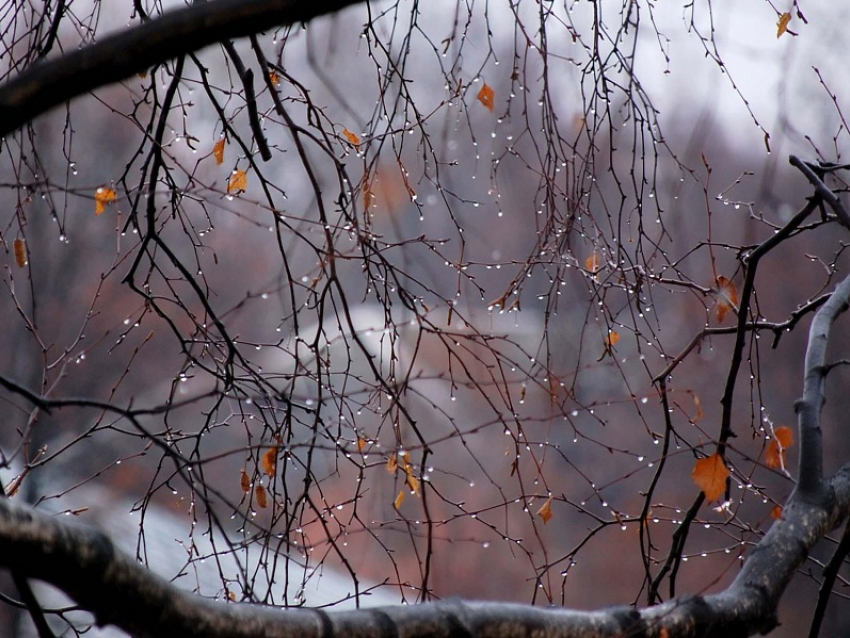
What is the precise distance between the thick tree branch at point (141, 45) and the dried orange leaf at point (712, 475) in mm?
869

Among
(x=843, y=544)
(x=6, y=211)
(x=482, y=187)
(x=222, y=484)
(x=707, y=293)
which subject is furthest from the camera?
(x=482, y=187)

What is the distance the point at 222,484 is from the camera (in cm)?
1307

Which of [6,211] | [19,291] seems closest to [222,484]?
[19,291]

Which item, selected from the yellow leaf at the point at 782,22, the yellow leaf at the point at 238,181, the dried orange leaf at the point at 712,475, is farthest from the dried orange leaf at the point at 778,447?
the yellow leaf at the point at 238,181

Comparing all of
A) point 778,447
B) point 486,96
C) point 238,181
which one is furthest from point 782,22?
point 238,181

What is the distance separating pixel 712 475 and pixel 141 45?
3.20 ft

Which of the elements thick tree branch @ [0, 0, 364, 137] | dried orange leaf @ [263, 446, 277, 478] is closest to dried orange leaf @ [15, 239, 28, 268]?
dried orange leaf @ [263, 446, 277, 478]

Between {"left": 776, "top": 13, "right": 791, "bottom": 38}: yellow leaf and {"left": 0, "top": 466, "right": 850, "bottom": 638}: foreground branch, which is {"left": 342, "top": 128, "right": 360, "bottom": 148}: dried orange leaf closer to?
{"left": 776, "top": 13, "right": 791, "bottom": 38}: yellow leaf

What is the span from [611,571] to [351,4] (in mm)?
12211

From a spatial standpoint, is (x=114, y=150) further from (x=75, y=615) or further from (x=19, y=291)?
(x=75, y=615)

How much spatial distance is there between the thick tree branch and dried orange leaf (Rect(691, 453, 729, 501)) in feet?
2.85

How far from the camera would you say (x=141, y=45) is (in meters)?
0.69

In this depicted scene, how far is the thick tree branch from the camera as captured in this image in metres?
0.69

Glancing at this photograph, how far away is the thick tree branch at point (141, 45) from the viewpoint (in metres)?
0.69
